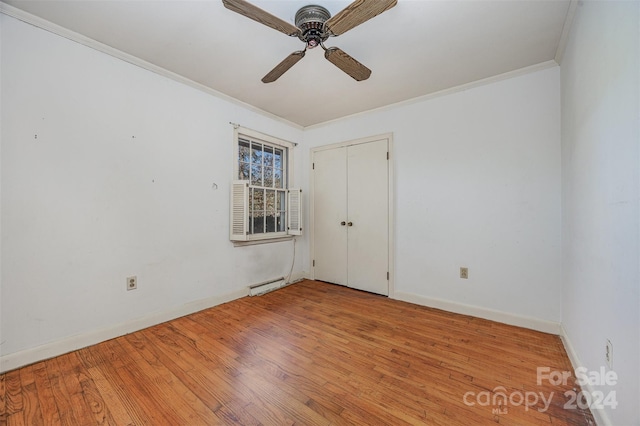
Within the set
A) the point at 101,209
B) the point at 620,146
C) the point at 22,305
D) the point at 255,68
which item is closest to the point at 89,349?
the point at 22,305

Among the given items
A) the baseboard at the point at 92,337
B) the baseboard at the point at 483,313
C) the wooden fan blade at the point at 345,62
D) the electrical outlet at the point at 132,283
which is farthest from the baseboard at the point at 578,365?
the electrical outlet at the point at 132,283

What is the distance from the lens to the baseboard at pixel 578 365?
115 cm

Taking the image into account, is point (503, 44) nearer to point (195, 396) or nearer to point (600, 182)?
point (600, 182)

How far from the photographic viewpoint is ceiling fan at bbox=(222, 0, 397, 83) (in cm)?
132

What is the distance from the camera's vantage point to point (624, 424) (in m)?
0.98

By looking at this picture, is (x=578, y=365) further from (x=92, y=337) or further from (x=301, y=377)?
(x=92, y=337)

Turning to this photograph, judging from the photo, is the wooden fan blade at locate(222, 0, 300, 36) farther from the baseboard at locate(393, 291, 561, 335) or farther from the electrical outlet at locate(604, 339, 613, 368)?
the baseboard at locate(393, 291, 561, 335)

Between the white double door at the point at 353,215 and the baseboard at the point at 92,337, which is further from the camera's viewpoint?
the white double door at the point at 353,215

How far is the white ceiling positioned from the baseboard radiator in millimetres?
2396

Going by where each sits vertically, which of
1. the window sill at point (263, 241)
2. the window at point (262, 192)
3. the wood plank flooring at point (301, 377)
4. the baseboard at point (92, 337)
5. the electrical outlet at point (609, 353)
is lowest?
the wood plank flooring at point (301, 377)

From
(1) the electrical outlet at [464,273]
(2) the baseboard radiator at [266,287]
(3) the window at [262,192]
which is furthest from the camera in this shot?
(2) the baseboard radiator at [266,287]

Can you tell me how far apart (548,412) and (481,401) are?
32 centimetres

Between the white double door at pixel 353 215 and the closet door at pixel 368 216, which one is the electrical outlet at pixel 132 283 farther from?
the closet door at pixel 368 216

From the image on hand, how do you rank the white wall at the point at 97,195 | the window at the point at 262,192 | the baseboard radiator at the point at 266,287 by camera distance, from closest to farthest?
the white wall at the point at 97,195 → the window at the point at 262,192 → the baseboard radiator at the point at 266,287
